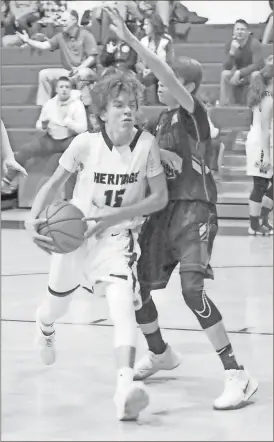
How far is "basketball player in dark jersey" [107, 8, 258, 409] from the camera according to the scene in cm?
384

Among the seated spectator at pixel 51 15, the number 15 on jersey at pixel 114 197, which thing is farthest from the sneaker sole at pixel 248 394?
the seated spectator at pixel 51 15

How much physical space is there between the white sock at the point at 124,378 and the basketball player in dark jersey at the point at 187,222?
1.48 ft

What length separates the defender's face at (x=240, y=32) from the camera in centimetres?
1217

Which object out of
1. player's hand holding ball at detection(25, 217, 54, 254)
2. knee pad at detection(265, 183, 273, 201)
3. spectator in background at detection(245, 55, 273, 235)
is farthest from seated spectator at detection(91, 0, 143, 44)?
player's hand holding ball at detection(25, 217, 54, 254)

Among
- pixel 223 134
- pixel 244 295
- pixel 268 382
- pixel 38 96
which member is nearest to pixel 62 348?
pixel 268 382

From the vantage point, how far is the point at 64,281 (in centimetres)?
382

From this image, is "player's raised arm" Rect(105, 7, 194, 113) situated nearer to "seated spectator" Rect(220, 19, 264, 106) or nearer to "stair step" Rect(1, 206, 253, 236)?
"stair step" Rect(1, 206, 253, 236)

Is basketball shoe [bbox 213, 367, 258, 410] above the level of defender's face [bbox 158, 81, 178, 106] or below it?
below

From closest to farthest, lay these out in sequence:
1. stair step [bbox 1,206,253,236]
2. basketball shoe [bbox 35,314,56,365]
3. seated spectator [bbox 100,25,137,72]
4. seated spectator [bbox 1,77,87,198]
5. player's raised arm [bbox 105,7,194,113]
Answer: player's raised arm [bbox 105,7,194,113], basketball shoe [bbox 35,314,56,365], stair step [bbox 1,206,253,236], seated spectator [bbox 1,77,87,198], seated spectator [bbox 100,25,137,72]

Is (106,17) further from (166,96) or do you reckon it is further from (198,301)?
(198,301)

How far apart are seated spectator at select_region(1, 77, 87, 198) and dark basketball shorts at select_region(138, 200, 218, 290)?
7305 millimetres

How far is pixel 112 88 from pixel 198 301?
2.99ft

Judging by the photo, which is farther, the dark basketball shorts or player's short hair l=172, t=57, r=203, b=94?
player's short hair l=172, t=57, r=203, b=94

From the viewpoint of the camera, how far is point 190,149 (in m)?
3.98
